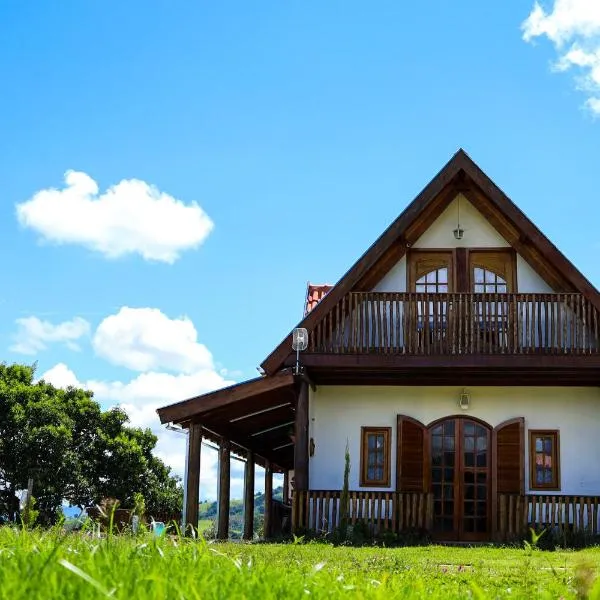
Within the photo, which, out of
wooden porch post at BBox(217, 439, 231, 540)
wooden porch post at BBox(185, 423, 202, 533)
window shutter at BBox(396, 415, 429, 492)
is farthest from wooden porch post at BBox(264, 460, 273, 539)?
window shutter at BBox(396, 415, 429, 492)

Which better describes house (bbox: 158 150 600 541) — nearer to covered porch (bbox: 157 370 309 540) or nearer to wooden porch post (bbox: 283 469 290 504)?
covered porch (bbox: 157 370 309 540)

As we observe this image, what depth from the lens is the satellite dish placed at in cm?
1587

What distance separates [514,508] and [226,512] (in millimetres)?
6349

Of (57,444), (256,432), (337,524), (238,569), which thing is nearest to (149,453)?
(57,444)

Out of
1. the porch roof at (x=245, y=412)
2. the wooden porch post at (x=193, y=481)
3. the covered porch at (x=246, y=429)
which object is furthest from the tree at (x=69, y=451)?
the wooden porch post at (x=193, y=481)

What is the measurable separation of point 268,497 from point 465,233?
1014 centimetres

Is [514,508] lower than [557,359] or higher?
lower

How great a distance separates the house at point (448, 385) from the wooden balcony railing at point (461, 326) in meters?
0.03

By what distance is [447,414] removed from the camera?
56.6 feet

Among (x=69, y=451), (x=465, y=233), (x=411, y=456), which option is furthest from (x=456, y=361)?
(x=69, y=451)

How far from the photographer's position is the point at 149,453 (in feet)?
125

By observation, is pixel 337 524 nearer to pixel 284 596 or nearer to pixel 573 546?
pixel 573 546

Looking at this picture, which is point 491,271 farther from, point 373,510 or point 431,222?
point 373,510

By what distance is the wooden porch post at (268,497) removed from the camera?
22331 millimetres
